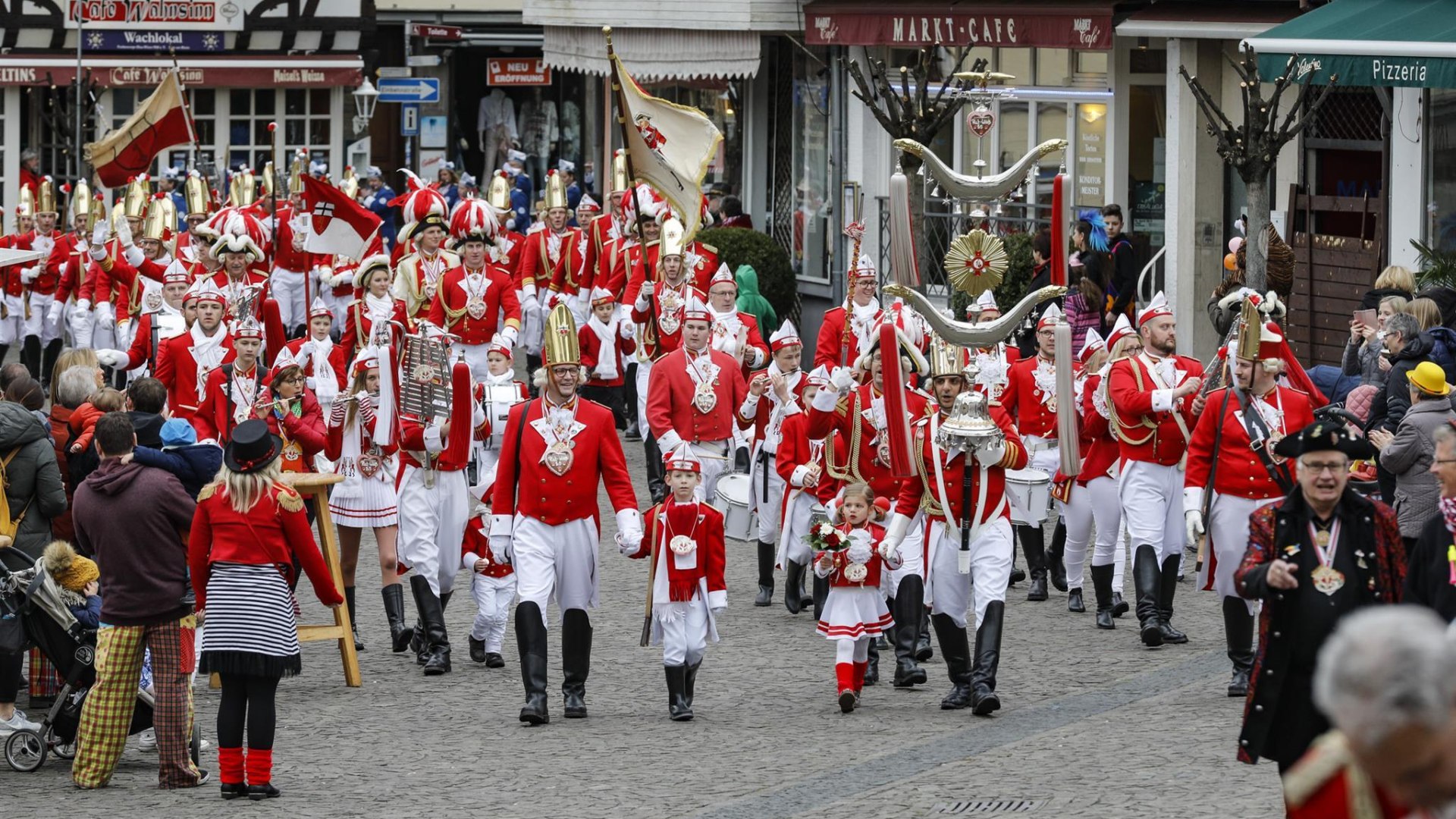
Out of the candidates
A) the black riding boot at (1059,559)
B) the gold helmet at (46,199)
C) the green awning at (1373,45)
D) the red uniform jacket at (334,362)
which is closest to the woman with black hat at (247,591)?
the red uniform jacket at (334,362)

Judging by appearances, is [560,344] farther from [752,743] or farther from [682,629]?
[752,743]

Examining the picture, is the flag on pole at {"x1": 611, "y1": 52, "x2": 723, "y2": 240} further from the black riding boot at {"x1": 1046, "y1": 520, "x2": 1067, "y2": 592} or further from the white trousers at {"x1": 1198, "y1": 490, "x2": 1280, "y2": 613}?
the white trousers at {"x1": 1198, "y1": 490, "x2": 1280, "y2": 613}

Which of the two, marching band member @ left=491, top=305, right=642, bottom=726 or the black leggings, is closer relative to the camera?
the black leggings

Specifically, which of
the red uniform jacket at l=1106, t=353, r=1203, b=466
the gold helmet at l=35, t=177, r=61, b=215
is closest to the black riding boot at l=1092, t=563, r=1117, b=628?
the red uniform jacket at l=1106, t=353, r=1203, b=466

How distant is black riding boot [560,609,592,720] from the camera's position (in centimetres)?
1032

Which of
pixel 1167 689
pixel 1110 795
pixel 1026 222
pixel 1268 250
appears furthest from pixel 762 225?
pixel 1110 795

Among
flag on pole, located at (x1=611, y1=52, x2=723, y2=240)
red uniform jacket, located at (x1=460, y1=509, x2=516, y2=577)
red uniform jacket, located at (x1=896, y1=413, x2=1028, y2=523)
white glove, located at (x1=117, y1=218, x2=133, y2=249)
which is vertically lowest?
red uniform jacket, located at (x1=460, y1=509, x2=516, y2=577)

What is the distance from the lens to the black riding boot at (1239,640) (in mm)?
10273

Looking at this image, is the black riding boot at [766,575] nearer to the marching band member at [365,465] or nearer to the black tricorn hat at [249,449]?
the marching band member at [365,465]

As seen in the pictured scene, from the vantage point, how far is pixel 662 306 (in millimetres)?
17312

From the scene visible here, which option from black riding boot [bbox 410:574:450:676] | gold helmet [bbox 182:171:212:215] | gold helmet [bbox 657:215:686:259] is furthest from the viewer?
gold helmet [bbox 182:171:212:215]

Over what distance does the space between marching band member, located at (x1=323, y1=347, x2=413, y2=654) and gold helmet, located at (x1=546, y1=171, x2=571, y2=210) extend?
932 centimetres

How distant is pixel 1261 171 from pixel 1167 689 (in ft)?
24.6

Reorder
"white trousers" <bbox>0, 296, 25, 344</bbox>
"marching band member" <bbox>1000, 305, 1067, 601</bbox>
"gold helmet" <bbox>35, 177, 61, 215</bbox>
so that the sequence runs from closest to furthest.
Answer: "marching band member" <bbox>1000, 305, 1067, 601</bbox> → "white trousers" <bbox>0, 296, 25, 344</bbox> → "gold helmet" <bbox>35, 177, 61, 215</bbox>
